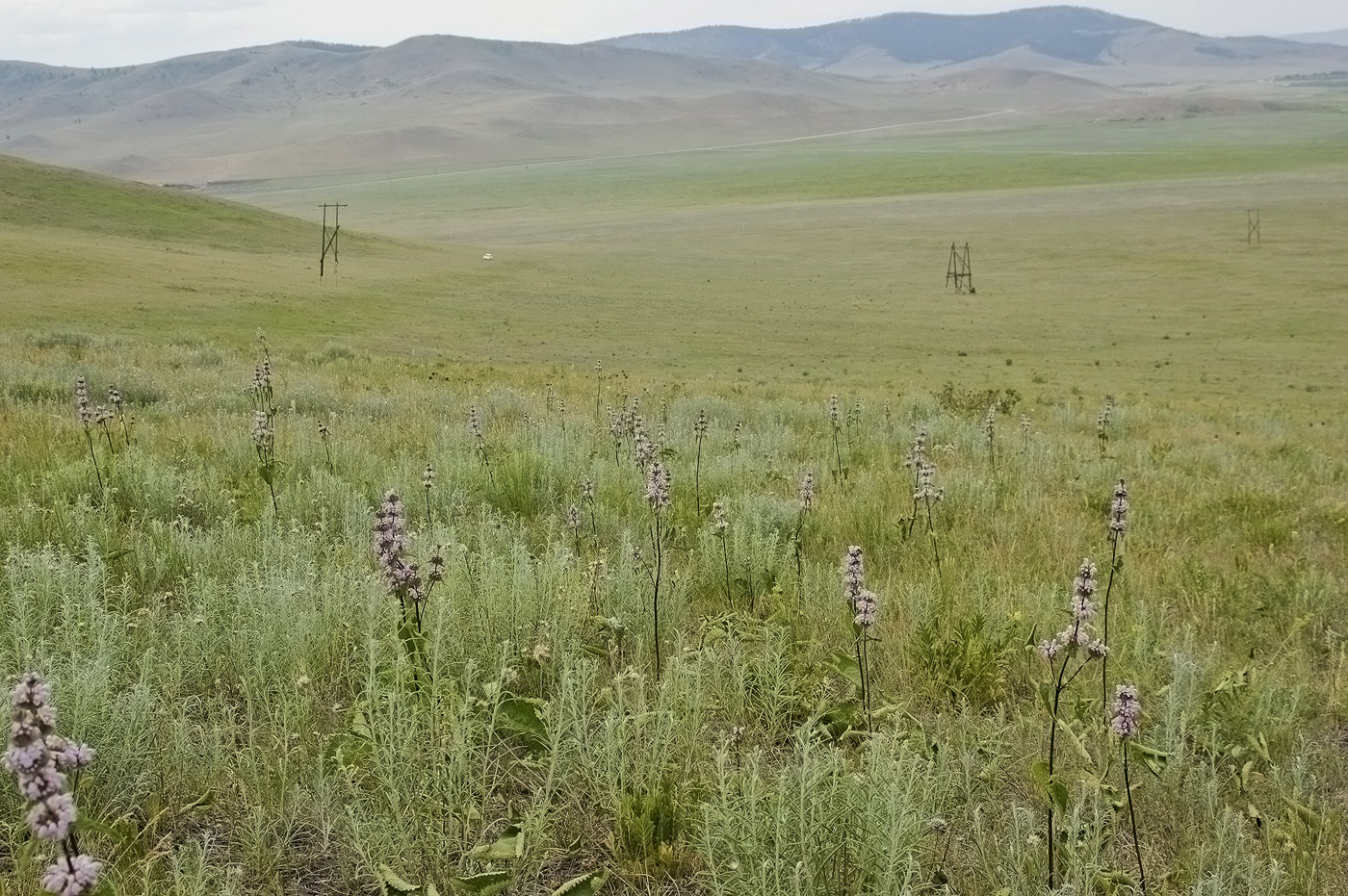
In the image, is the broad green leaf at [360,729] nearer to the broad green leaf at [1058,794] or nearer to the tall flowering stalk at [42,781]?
the tall flowering stalk at [42,781]

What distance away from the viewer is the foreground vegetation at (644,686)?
8.68ft

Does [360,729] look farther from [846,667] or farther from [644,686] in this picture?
[846,667]

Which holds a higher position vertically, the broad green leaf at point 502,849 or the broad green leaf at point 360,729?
the broad green leaf at point 360,729

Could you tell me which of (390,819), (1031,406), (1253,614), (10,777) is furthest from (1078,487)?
(1031,406)

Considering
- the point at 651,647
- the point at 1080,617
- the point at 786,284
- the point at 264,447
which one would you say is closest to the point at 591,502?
the point at 651,647

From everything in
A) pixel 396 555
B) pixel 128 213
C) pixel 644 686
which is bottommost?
pixel 644 686

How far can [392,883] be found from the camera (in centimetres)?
243

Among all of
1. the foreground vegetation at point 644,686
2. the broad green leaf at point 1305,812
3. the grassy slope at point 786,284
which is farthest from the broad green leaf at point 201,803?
the grassy slope at point 786,284

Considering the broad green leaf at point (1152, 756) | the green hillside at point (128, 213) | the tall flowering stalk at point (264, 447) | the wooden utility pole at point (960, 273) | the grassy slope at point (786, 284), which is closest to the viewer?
the broad green leaf at point (1152, 756)

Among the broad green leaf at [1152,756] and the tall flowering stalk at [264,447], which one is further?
the tall flowering stalk at [264,447]

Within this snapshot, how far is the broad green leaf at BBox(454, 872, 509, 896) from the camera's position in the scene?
2.42 meters

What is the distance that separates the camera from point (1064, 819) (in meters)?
2.80

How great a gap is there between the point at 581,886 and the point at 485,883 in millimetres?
241

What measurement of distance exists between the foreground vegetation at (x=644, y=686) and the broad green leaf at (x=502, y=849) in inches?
0.8
